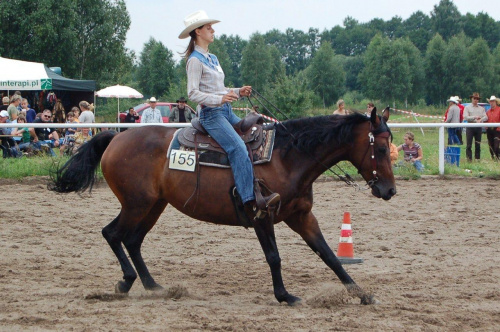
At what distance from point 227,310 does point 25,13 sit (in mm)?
43598

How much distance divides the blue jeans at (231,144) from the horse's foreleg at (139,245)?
1.05 meters

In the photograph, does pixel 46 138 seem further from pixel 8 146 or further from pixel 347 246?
pixel 347 246

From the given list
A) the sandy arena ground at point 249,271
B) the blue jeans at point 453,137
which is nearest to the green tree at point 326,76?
the blue jeans at point 453,137

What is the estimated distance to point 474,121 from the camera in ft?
65.5

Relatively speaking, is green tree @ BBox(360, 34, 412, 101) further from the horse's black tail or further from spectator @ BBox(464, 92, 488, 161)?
the horse's black tail

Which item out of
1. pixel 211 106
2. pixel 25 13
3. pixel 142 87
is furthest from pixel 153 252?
pixel 142 87

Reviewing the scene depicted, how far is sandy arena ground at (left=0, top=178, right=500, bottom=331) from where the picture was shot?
5641 mm

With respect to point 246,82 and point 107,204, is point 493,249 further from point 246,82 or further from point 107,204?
point 246,82

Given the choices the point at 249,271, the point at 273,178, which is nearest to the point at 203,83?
the point at 273,178

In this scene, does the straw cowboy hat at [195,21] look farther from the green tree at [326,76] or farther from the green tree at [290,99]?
the green tree at [326,76]

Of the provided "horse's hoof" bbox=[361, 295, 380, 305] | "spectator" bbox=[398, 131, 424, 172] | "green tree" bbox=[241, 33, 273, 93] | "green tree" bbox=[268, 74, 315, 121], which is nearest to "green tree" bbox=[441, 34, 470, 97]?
"green tree" bbox=[241, 33, 273, 93]

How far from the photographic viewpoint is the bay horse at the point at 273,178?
6.46m

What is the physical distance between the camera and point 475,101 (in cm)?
1975

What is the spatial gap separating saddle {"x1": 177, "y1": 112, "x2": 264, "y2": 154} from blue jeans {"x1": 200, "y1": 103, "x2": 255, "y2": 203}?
0.36 ft
